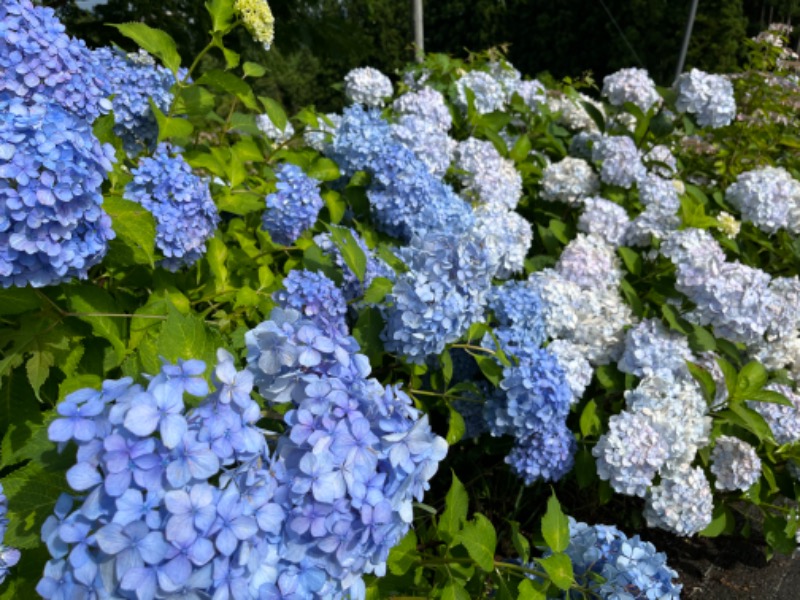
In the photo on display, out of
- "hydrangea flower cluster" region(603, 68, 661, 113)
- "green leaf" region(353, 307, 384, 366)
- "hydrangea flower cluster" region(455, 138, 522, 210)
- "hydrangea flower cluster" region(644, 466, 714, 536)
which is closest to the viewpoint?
"green leaf" region(353, 307, 384, 366)

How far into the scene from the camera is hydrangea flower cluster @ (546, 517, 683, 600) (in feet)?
5.12

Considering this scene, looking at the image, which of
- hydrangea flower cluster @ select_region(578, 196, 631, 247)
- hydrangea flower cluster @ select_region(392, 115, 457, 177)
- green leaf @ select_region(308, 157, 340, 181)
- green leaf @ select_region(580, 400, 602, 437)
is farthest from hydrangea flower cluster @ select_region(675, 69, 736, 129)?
green leaf @ select_region(308, 157, 340, 181)

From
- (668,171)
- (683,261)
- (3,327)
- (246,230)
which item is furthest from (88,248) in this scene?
(668,171)

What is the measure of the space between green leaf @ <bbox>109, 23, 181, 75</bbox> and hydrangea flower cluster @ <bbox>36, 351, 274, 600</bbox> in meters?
1.31

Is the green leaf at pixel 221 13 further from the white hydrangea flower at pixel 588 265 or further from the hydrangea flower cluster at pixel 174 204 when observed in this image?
the white hydrangea flower at pixel 588 265

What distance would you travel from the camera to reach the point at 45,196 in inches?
47.0

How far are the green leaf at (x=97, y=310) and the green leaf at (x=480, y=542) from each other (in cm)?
86

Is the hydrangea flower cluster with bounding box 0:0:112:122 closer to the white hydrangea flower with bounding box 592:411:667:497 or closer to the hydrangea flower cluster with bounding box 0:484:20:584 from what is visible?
the hydrangea flower cluster with bounding box 0:484:20:584

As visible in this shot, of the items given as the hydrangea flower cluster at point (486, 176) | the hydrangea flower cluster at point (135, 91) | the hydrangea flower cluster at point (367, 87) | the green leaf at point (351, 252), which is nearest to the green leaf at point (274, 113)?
the hydrangea flower cluster at point (135, 91)

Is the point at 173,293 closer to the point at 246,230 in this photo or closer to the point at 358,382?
the point at 246,230

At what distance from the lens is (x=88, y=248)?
4.21 feet

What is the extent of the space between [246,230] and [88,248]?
103 centimetres

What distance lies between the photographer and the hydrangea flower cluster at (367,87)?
12.0 feet

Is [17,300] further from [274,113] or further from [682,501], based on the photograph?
[682,501]
